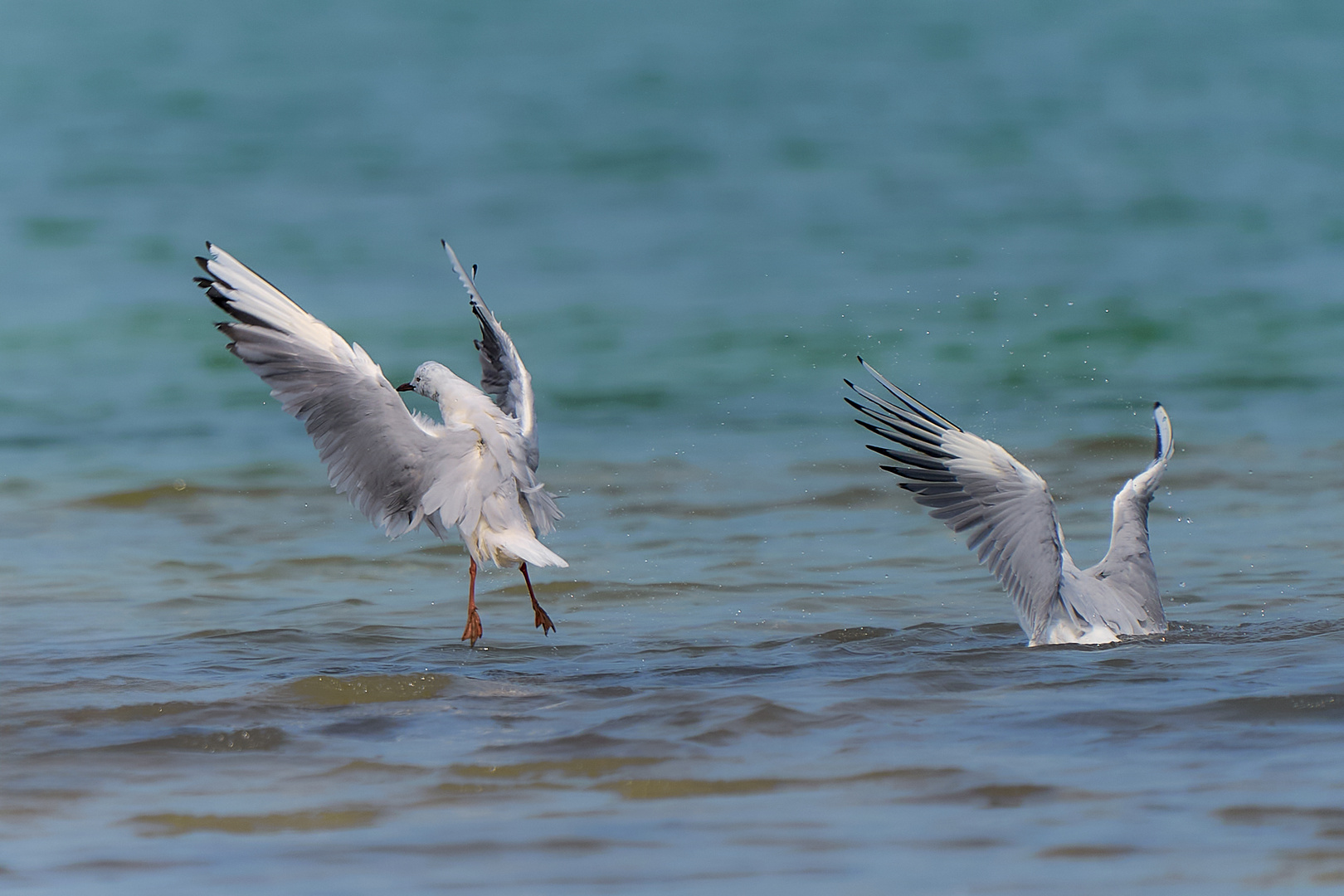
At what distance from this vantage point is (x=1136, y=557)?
6625 mm

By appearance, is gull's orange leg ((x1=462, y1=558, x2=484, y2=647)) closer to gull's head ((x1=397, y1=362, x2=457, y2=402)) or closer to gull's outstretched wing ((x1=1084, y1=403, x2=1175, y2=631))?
gull's head ((x1=397, y1=362, x2=457, y2=402))

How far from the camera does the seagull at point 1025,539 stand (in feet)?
20.4

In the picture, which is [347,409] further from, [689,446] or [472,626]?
[689,446]

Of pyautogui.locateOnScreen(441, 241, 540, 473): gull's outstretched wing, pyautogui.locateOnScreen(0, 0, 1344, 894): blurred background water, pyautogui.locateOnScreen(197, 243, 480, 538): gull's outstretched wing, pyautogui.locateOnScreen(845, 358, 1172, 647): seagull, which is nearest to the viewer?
pyautogui.locateOnScreen(0, 0, 1344, 894): blurred background water

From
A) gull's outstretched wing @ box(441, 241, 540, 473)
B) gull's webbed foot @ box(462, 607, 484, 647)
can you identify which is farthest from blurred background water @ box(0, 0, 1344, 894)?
gull's outstretched wing @ box(441, 241, 540, 473)

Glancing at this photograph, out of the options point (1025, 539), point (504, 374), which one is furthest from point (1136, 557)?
point (504, 374)

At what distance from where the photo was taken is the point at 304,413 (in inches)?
255

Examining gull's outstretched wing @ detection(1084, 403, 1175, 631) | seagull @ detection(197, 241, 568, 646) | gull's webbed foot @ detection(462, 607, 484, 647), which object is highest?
seagull @ detection(197, 241, 568, 646)

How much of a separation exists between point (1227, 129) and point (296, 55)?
14.5m

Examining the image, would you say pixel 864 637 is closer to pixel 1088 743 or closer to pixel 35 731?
pixel 1088 743

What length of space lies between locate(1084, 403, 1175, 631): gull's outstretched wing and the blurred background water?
10.3 inches

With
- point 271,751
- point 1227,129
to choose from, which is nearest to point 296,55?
point 1227,129

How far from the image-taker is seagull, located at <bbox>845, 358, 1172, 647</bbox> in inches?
245

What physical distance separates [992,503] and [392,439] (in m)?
2.29
